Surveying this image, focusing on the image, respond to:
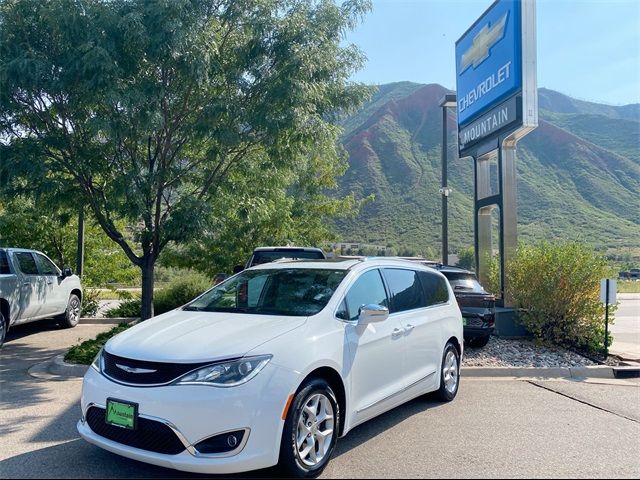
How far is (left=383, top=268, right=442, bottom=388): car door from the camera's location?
18.0 feet

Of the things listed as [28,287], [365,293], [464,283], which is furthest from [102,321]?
[365,293]

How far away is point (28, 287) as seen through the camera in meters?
10.2

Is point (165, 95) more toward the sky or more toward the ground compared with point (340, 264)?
more toward the sky

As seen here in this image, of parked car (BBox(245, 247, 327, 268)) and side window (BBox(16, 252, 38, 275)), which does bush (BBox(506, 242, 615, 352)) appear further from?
side window (BBox(16, 252, 38, 275))

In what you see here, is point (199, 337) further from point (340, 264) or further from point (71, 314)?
point (71, 314)

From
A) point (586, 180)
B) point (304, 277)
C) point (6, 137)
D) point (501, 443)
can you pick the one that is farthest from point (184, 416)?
point (586, 180)

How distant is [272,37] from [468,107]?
6.26m

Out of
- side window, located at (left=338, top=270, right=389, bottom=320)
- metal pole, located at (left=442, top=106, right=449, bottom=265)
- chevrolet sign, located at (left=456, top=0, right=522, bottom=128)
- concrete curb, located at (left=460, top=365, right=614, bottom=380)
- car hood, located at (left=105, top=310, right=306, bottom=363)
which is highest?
chevrolet sign, located at (left=456, top=0, right=522, bottom=128)

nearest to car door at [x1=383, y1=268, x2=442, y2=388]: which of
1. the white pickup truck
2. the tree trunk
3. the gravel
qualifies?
the gravel

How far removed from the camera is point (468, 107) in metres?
13.4

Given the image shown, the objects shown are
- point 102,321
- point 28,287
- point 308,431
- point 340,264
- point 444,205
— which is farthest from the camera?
point 444,205

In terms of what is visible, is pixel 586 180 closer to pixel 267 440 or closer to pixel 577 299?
pixel 577 299

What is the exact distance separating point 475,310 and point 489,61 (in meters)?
5.95

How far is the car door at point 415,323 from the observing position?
5.48 metres
